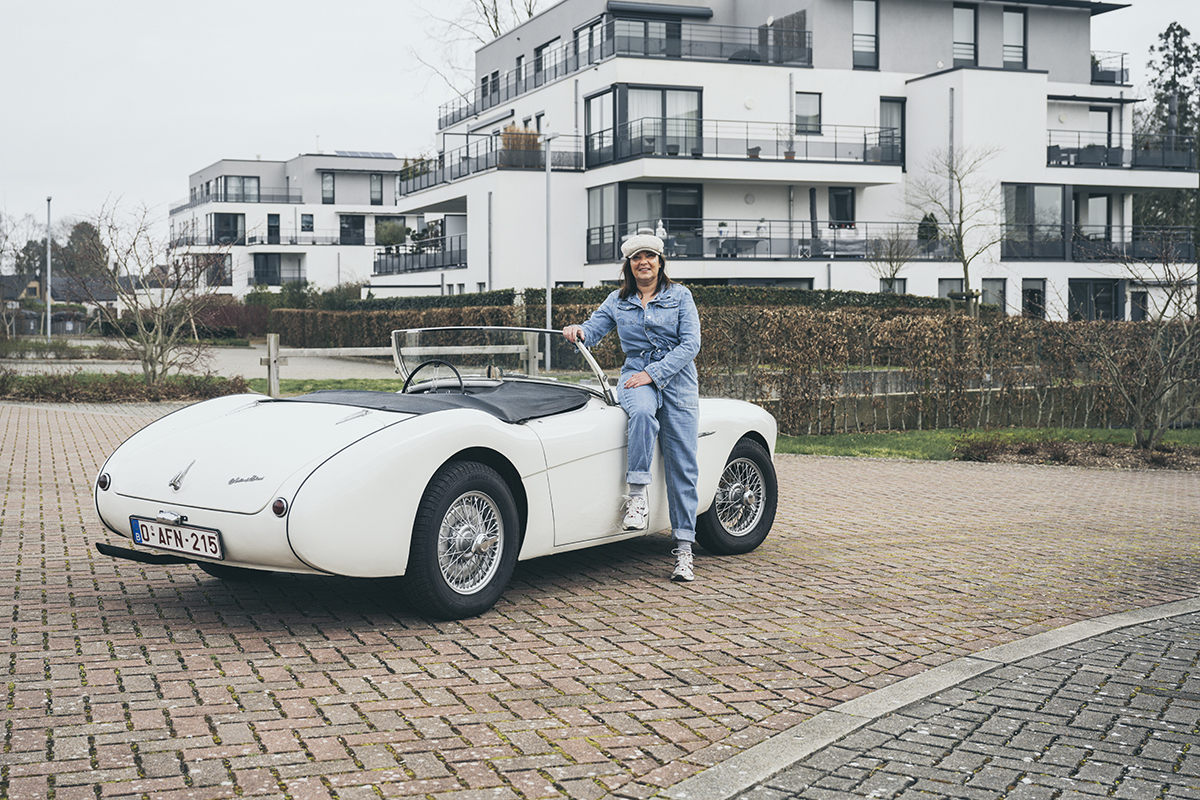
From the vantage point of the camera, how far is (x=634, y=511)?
6266mm

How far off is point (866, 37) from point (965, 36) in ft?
15.2

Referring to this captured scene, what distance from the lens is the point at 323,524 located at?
489 cm

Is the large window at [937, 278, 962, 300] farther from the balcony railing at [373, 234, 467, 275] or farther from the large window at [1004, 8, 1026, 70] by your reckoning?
the balcony railing at [373, 234, 467, 275]

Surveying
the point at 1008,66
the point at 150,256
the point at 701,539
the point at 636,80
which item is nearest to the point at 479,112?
the point at 636,80

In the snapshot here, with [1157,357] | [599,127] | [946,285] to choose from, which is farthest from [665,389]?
[946,285]

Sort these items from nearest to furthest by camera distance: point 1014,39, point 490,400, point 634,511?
point 490,400
point 634,511
point 1014,39

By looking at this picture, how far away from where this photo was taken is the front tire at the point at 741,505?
23.3 feet

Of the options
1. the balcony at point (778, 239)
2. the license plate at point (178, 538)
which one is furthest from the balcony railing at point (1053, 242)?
the license plate at point (178, 538)

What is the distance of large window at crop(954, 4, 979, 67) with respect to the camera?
44.2m

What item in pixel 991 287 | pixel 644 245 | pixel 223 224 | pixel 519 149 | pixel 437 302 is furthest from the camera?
pixel 223 224

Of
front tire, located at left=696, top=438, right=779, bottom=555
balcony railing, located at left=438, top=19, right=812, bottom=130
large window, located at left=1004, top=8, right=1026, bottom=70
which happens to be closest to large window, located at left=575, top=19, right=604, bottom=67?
balcony railing, located at left=438, top=19, right=812, bottom=130

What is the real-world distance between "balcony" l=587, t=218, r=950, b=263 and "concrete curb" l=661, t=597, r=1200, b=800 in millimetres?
32698

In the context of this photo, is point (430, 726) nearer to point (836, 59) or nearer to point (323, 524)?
point (323, 524)

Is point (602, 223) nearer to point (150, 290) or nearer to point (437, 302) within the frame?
point (437, 302)
